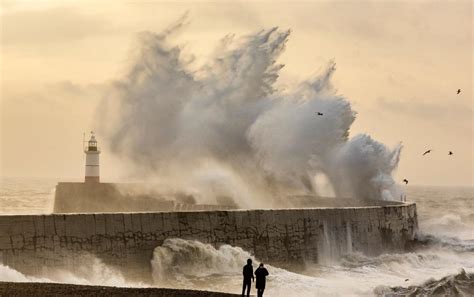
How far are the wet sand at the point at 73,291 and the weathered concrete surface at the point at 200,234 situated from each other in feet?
7.79

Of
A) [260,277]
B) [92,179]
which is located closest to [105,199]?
[92,179]

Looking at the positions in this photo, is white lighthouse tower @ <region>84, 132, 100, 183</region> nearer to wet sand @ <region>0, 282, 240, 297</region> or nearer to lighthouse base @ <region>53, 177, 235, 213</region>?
lighthouse base @ <region>53, 177, 235, 213</region>

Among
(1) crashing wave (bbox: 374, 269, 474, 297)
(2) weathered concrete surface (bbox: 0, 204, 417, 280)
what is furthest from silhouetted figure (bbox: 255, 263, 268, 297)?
(1) crashing wave (bbox: 374, 269, 474, 297)

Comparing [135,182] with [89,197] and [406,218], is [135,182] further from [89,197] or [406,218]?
[406,218]

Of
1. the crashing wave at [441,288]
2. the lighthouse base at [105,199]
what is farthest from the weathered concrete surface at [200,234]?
the lighthouse base at [105,199]

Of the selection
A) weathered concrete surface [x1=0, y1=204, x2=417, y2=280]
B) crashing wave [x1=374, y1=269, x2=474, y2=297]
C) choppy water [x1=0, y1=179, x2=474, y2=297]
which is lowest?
crashing wave [x1=374, y1=269, x2=474, y2=297]

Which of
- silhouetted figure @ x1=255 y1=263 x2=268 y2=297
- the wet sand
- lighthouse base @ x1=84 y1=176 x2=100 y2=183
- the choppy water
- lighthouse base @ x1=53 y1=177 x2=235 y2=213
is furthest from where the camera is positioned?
lighthouse base @ x1=84 y1=176 x2=100 y2=183

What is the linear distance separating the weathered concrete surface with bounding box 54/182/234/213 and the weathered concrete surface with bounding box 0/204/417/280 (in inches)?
224

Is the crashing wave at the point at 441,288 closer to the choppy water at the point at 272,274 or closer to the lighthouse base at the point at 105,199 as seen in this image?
the choppy water at the point at 272,274

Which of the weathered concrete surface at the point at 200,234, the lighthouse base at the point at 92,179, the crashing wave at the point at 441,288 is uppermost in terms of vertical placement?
the lighthouse base at the point at 92,179

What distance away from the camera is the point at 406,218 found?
76.4 feet

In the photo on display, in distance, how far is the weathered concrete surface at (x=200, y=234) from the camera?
14.4m

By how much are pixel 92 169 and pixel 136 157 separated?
1.57 meters

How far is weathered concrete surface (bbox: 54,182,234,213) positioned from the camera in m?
25.3
